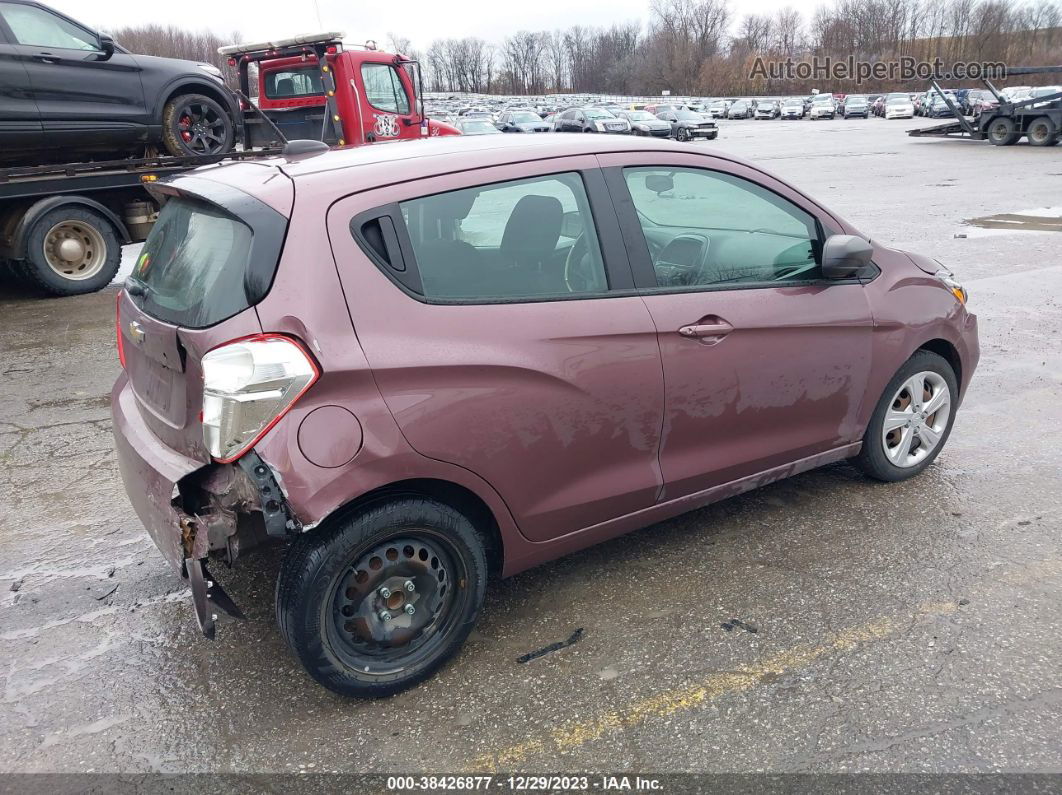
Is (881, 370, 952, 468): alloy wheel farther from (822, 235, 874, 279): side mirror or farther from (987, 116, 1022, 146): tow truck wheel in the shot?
(987, 116, 1022, 146): tow truck wheel

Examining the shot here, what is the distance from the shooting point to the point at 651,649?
294 cm

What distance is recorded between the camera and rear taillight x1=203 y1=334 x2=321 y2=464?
241 cm

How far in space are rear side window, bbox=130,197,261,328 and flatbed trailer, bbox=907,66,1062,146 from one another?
25.5 m

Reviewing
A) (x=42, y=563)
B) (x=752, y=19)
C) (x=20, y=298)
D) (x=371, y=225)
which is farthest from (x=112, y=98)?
(x=752, y=19)

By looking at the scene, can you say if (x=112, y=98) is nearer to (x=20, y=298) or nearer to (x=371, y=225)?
(x=20, y=298)

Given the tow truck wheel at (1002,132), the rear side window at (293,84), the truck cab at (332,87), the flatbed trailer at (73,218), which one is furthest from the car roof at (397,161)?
the tow truck wheel at (1002,132)

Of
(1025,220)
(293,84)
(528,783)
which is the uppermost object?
(293,84)

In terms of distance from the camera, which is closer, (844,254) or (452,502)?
(452,502)

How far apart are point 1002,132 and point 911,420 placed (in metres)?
26.2

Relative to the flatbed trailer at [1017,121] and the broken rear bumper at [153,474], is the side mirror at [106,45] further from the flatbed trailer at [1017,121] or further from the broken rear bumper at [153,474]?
the flatbed trailer at [1017,121]

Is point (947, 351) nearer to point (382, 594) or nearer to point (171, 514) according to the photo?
point (382, 594)

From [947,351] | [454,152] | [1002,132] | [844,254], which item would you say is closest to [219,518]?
[454,152]

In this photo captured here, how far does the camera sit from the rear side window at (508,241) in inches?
108

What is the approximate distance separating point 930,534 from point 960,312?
45.2 inches
